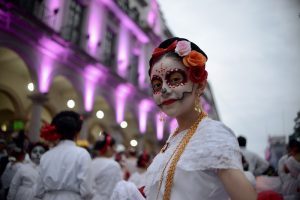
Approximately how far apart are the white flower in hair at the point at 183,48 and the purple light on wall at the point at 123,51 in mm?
17592

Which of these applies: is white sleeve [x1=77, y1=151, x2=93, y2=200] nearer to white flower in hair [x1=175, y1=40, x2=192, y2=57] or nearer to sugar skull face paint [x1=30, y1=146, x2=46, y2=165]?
sugar skull face paint [x1=30, y1=146, x2=46, y2=165]

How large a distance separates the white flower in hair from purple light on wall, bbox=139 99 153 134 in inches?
732

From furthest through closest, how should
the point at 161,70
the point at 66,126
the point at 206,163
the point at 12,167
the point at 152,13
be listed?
the point at 152,13, the point at 12,167, the point at 66,126, the point at 161,70, the point at 206,163

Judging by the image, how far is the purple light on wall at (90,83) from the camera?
15.7m

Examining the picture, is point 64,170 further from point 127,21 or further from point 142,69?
point 142,69

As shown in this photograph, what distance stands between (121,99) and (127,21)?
5213mm

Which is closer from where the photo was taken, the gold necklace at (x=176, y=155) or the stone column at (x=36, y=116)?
the gold necklace at (x=176, y=155)

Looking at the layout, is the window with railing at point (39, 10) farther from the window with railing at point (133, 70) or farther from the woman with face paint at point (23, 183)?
the woman with face paint at point (23, 183)

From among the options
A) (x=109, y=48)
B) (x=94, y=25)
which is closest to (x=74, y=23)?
(x=94, y=25)

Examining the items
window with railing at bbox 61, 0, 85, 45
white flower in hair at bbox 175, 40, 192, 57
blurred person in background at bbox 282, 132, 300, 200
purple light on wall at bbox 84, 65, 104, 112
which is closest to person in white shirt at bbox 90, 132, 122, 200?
blurred person in background at bbox 282, 132, 300, 200

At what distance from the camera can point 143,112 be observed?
21047 millimetres

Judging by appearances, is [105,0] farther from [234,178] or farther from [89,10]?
[234,178]

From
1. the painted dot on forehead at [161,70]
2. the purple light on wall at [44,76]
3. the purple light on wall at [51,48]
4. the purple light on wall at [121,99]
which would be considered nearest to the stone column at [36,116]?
the purple light on wall at [44,76]

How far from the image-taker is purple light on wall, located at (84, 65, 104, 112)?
15.7m
